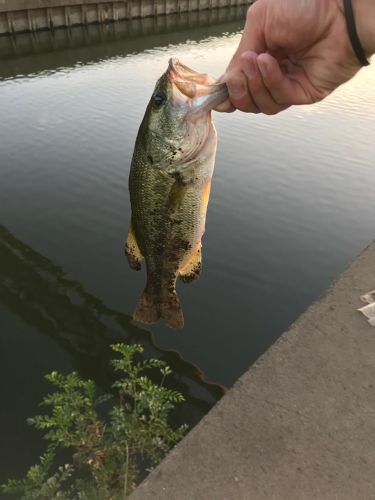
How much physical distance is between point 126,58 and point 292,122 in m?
14.2

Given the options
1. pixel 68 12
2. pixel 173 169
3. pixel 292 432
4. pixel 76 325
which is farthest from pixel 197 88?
pixel 68 12

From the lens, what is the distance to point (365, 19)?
236cm

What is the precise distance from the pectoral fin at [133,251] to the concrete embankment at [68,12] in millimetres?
Result: 28437

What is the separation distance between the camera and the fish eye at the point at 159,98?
9.13ft

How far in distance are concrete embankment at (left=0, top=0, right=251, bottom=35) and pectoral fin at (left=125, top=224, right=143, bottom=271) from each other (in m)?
28.4

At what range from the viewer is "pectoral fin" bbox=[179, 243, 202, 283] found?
350 cm

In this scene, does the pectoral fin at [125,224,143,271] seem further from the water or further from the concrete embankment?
the concrete embankment

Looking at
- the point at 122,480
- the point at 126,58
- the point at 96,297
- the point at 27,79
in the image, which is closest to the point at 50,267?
the point at 96,297

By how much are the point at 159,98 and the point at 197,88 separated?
0.28 meters

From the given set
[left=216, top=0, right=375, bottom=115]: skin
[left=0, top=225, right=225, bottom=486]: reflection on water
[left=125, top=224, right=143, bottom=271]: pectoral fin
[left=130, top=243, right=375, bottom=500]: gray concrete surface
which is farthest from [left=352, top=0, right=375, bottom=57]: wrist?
[left=0, top=225, right=225, bottom=486]: reflection on water

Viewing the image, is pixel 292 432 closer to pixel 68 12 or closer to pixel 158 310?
pixel 158 310

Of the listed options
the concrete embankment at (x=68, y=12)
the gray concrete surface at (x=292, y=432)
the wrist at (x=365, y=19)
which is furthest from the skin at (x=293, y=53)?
the concrete embankment at (x=68, y=12)

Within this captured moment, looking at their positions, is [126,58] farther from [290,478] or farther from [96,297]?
[290,478]

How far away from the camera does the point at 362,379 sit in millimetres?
3822
